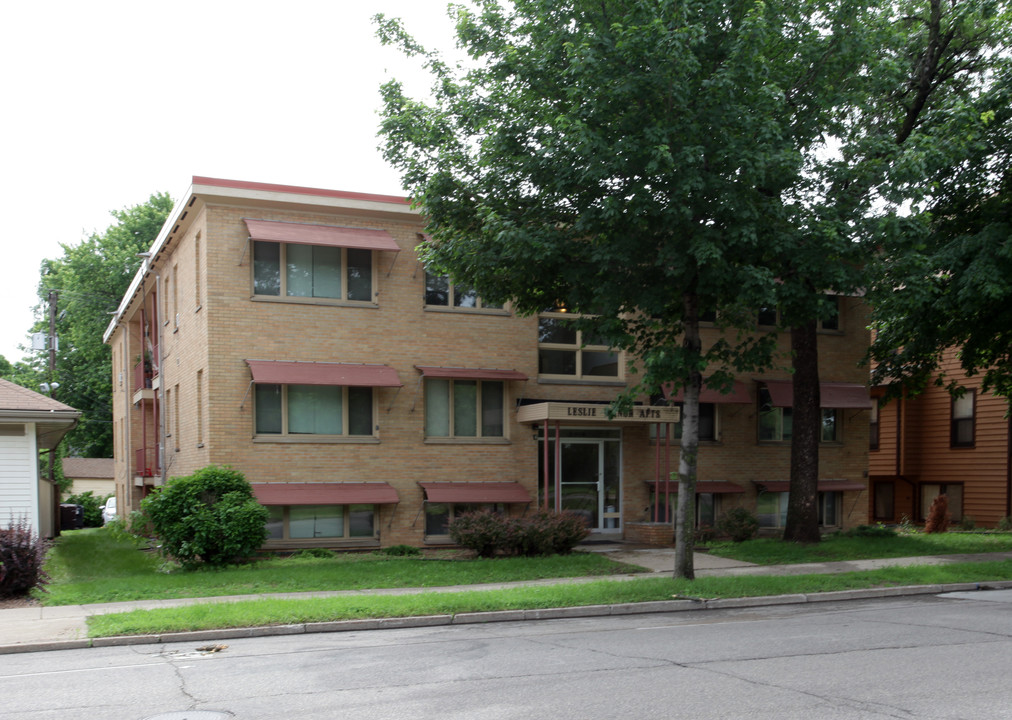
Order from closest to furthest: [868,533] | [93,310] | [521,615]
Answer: [521,615], [868,533], [93,310]

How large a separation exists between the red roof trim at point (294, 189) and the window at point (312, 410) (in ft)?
13.6

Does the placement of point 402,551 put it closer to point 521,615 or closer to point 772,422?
point 521,615

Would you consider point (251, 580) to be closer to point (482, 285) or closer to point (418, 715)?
point (482, 285)

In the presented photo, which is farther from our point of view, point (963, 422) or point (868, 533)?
point (963, 422)

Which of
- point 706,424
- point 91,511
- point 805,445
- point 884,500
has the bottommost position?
point 91,511

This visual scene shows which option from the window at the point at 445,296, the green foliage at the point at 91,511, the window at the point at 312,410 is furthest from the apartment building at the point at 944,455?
the green foliage at the point at 91,511

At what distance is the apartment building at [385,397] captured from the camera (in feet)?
64.2

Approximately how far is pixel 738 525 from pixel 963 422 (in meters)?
13.1

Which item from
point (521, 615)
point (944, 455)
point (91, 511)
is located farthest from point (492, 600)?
point (91, 511)

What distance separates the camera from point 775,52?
49.6ft

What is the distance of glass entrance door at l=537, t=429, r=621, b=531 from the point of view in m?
22.2

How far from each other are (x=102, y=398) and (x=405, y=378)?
4009cm

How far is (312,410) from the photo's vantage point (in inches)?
798

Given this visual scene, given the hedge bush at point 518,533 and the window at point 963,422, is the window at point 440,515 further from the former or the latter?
the window at point 963,422
